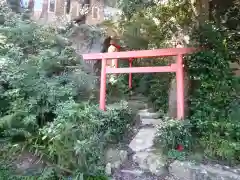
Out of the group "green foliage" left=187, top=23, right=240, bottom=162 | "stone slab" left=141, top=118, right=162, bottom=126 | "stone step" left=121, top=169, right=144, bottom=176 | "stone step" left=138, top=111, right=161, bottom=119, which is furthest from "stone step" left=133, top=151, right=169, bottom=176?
"stone step" left=138, top=111, right=161, bottom=119

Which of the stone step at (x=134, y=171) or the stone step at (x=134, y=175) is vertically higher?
the stone step at (x=134, y=171)

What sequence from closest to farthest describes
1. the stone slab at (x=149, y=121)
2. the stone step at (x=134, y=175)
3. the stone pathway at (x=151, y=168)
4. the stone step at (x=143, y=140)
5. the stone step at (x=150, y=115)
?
the stone pathway at (x=151, y=168) < the stone step at (x=134, y=175) < the stone step at (x=143, y=140) < the stone slab at (x=149, y=121) < the stone step at (x=150, y=115)

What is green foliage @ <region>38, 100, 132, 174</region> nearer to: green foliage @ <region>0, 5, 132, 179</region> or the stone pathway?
green foliage @ <region>0, 5, 132, 179</region>

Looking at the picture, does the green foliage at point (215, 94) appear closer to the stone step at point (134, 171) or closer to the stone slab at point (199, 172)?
the stone slab at point (199, 172)

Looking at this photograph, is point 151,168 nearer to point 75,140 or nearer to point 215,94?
point 75,140

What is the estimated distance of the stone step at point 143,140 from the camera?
5180 mm

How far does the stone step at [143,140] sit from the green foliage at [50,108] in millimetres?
385

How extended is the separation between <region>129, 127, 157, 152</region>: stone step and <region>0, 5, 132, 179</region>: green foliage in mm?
385

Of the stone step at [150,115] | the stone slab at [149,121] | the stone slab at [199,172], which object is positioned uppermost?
the stone step at [150,115]

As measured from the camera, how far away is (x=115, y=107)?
5.84 m

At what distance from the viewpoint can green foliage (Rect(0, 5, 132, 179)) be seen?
14.0ft

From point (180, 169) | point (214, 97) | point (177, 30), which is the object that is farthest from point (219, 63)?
point (180, 169)

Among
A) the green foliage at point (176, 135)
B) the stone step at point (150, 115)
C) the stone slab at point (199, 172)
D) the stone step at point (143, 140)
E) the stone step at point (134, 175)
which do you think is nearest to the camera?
the stone slab at point (199, 172)

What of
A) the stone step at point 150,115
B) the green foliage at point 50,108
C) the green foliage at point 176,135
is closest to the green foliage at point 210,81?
the green foliage at point 176,135
